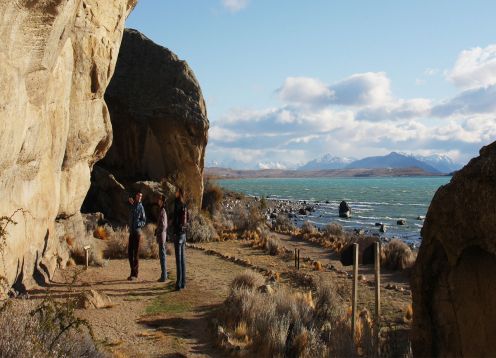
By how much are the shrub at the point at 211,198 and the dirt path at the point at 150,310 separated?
15.2 metres

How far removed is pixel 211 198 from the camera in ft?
100

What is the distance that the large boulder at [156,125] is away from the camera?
2438cm

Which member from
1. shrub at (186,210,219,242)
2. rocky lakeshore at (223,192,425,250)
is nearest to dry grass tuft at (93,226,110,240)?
shrub at (186,210,219,242)

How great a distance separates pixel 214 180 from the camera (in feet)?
112

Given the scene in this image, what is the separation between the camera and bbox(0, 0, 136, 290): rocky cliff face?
7.07 meters

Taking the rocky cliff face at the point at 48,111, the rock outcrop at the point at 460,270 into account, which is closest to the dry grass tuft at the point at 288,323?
the rock outcrop at the point at 460,270

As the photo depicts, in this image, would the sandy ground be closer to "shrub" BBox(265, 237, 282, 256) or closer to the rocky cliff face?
the rocky cliff face

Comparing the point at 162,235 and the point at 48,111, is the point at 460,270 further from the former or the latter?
the point at 48,111

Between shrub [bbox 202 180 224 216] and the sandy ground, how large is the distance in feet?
39.2

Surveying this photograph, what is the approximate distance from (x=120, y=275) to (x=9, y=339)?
8.01 metres

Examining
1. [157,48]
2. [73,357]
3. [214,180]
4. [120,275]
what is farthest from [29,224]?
[214,180]

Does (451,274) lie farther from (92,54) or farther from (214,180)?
(214,180)

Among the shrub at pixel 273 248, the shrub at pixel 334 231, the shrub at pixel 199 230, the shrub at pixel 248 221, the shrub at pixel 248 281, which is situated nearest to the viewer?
the shrub at pixel 248 281

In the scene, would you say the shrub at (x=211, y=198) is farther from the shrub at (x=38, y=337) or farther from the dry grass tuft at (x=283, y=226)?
the shrub at (x=38, y=337)
